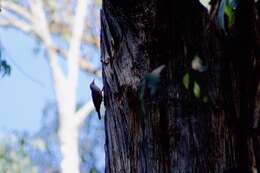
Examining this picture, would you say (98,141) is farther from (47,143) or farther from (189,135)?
(189,135)

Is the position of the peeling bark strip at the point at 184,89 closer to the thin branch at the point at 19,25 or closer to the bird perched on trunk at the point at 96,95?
the bird perched on trunk at the point at 96,95

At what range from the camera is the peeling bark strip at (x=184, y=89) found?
144 cm

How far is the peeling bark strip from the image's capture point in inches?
56.6

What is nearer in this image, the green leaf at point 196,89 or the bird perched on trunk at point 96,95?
the green leaf at point 196,89

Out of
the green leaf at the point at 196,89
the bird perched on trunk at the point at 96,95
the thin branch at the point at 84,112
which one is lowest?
the thin branch at the point at 84,112

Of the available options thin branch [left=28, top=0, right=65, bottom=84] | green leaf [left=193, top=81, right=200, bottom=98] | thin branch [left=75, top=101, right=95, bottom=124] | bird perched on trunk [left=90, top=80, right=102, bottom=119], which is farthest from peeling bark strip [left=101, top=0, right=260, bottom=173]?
thin branch [left=28, top=0, right=65, bottom=84]

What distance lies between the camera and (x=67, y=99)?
9367 millimetres

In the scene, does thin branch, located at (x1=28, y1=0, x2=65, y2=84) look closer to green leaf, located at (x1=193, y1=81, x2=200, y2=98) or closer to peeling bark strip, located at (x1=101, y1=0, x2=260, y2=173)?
peeling bark strip, located at (x1=101, y1=0, x2=260, y2=173)

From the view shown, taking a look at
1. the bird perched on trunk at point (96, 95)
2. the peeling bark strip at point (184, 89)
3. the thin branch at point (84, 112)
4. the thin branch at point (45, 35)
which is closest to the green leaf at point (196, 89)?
the peeling bark strip at point (184, 89)

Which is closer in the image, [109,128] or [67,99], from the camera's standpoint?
[109,128]

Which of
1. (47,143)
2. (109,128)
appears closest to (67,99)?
(47,143)

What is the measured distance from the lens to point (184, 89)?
1438 mm

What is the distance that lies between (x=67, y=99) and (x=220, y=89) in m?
7.98

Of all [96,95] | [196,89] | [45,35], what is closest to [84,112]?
[45,35]
